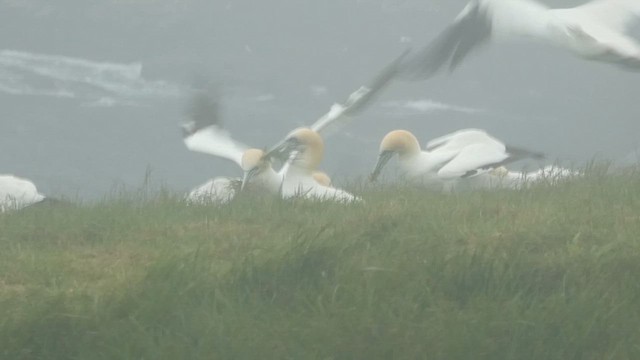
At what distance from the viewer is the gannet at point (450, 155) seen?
364 inches

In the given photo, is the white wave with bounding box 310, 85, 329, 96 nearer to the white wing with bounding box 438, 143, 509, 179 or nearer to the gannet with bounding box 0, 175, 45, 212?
the white wing with bounding box 438, 143, 509, 179

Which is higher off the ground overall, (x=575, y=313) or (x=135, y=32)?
(x=135, y=32)

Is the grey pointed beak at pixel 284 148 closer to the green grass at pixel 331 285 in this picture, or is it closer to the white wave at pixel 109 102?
the white wave at pixel 109 102

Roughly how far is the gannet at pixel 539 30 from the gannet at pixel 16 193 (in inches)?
95.1

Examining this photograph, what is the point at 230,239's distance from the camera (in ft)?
21.1

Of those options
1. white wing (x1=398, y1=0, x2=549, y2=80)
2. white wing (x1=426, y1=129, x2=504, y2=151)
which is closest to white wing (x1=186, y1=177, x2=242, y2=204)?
white wing (x1=398, y1=0, x2=549, y2=80)

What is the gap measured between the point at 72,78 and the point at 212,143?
3.57 ft

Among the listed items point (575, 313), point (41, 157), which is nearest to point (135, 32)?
point (41, 157)

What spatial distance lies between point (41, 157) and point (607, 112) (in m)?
4.24

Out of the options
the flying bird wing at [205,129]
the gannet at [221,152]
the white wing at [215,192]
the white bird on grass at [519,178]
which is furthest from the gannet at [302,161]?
the white bird on grass at [519,178]

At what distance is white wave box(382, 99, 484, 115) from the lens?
404 inches

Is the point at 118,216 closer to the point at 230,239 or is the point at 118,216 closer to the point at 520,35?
the point at 230,239

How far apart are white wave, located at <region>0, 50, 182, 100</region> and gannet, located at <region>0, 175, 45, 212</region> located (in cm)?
74

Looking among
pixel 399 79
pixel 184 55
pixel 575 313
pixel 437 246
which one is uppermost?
pixel 184 55
